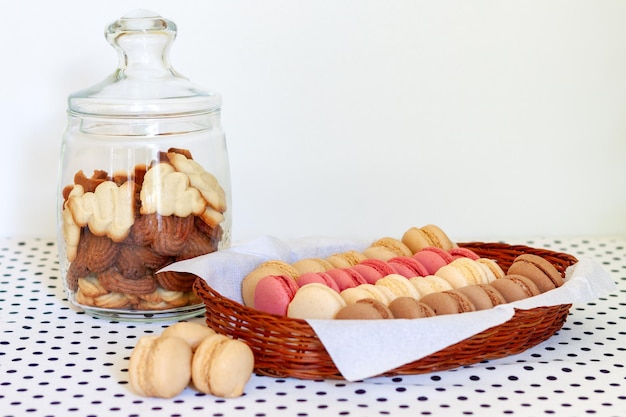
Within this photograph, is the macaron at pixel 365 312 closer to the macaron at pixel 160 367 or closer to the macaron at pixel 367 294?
the macaron at pixel 367 294

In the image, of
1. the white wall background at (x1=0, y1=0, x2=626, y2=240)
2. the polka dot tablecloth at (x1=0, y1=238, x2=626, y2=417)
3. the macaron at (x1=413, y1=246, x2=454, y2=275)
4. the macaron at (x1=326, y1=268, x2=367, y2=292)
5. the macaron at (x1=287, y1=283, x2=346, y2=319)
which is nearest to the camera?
the polka dot tablecloth at (x1=0, y1=238, x2=626, y2=417)

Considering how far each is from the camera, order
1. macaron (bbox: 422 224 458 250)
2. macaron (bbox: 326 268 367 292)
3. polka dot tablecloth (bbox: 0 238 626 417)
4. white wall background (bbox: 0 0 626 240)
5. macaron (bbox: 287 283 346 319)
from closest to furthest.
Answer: polka dot tablecloth (bbox: 0 238 626 417) < macaron (bbox: 287 283 346 319) < macaron (bbox: 326 268 367 292) < macaron (bbox: 422 224 458 250) < white wall background (bbox: 0 0 626 240)

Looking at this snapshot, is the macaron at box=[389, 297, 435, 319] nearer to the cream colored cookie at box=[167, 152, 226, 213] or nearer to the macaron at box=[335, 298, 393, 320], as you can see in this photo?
the macaron at box=[335, 298, 393, 320]

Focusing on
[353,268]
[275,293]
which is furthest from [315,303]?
[353,268]

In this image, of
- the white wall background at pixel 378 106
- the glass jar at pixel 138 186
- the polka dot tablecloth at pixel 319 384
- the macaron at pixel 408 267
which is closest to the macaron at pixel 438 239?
the macaron at pixel 408 267

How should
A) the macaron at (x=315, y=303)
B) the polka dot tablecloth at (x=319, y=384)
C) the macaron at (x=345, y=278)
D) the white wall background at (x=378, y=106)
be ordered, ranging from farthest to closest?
1. the white wall background at (x=378, y=106)
2. the macaron at (x=345, y=278)
3. the macaron at (x=315, y=303)
4. the polka dot tablecloth at (x=319, y=384)

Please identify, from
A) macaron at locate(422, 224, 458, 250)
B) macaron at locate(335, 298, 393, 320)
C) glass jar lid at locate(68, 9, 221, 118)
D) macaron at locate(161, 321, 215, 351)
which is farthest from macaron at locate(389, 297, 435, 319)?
glass jar lid at locate(68, 9, 221, 118)
